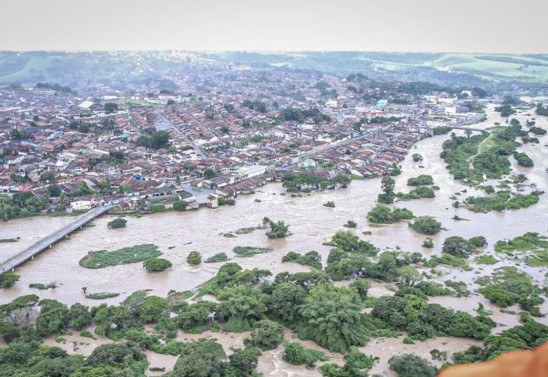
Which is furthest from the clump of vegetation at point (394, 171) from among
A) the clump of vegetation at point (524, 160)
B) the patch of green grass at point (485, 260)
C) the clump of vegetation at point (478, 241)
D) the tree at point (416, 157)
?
the patch of green grass at point (485, 260)

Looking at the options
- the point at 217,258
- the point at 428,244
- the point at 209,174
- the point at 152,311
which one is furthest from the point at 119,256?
the point at 428,244

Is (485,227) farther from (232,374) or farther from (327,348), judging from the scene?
(232,374)

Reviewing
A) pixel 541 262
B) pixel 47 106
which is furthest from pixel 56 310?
pixel 47 106

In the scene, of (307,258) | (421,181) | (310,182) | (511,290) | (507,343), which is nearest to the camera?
(507,343)

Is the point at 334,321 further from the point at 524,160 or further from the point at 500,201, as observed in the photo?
the point at 524,160

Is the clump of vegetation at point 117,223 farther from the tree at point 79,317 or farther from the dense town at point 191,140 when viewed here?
the tree at point 79,317

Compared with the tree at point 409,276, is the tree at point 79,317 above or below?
below
